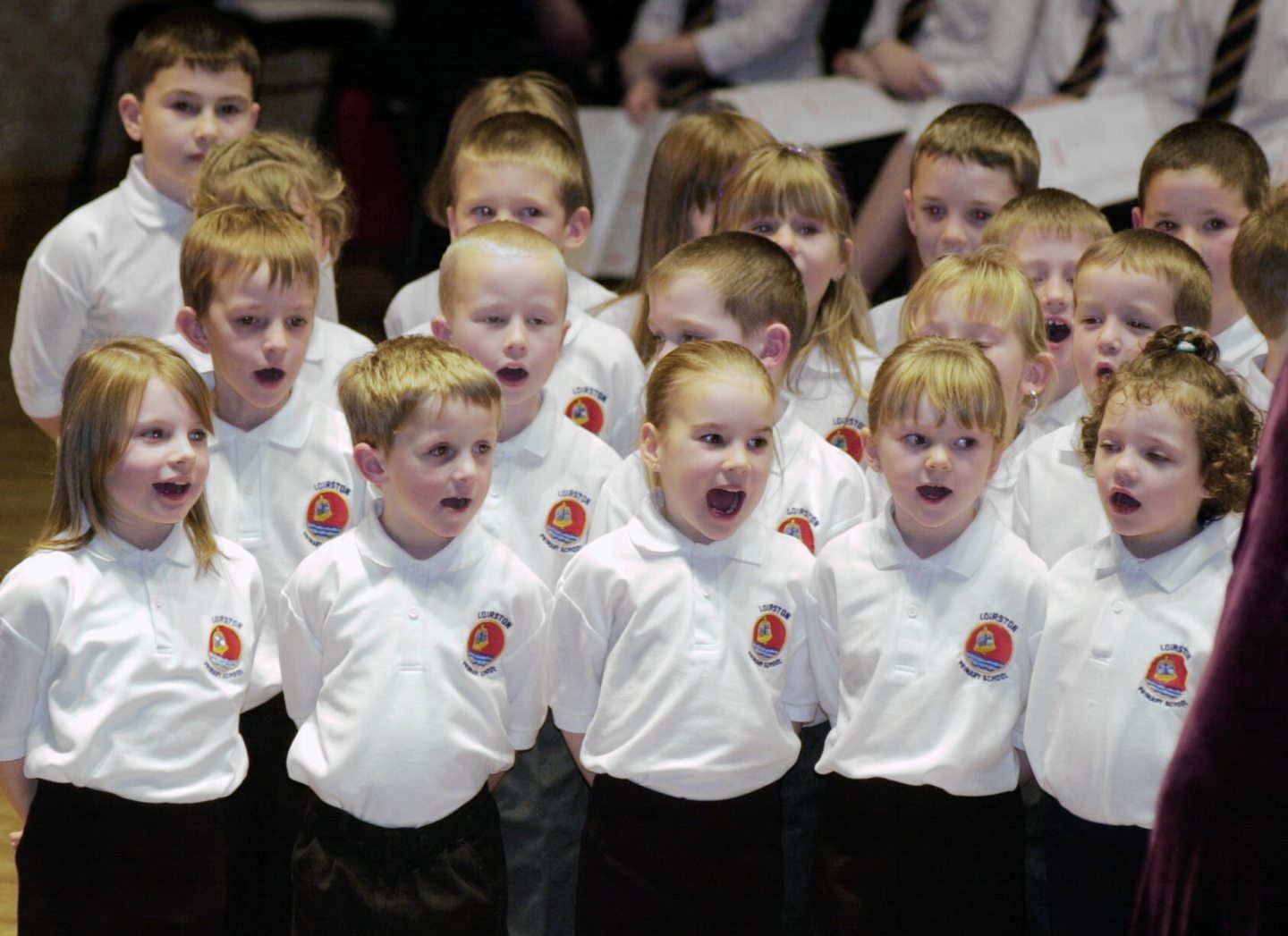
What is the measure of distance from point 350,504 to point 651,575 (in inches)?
21.1

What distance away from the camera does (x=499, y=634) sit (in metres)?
2.33

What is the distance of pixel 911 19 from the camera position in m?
4.68

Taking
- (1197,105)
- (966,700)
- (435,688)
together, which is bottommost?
(435,688)

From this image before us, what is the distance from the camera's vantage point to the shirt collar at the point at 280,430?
2586 mm

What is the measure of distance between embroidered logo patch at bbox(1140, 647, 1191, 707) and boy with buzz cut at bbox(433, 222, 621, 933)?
0.86 metres

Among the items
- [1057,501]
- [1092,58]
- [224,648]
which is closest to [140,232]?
[224,648]

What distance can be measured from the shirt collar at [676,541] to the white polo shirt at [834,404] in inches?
20.7

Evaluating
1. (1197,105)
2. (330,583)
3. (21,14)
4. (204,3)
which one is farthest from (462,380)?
(21,14)

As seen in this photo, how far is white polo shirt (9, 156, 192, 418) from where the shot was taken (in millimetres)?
3213

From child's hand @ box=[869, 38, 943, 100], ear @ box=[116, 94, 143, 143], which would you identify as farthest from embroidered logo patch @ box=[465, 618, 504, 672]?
child's hand @ box=[869, 38, 943, 100]

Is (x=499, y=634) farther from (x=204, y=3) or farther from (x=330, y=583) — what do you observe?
(x=204, y=3)

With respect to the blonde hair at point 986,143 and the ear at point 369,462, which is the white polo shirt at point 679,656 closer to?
the ear at point 369,462

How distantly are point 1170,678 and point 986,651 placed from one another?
0.24m

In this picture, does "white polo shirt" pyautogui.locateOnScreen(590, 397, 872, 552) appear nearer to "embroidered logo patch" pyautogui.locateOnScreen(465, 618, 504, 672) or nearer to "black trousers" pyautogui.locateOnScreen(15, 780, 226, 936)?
"embroidered logo patch" pyautogui.locateOnScreen(465, 618, 504, 672)
